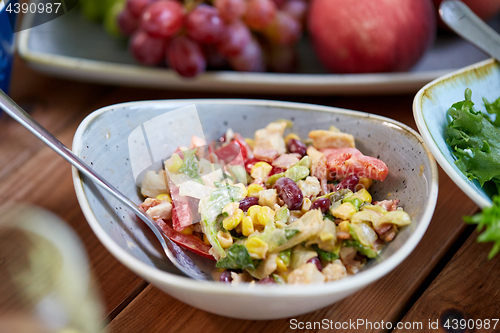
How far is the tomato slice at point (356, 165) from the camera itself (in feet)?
3.47

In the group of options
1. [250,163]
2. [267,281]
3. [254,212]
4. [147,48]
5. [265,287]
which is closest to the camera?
[265,287]

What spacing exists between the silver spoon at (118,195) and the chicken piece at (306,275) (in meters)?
0.26

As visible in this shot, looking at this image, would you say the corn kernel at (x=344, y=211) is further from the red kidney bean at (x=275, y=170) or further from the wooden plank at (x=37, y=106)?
the wooden plank at (x=37, y=106)

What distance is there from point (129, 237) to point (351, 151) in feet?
2.09

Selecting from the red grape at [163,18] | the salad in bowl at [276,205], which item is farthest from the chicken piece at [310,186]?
the red grape at [163,18]

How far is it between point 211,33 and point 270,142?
59cm

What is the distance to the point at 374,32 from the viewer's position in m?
1.54

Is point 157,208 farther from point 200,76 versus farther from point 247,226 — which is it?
point 200,76

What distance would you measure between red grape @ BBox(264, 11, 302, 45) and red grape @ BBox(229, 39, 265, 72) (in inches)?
3.1

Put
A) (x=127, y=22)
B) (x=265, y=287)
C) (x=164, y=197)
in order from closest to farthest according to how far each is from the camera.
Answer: (x=265, y=287) → (x=164, y=197) → (x=127, y=22)

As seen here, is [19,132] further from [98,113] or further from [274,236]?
[274,236]

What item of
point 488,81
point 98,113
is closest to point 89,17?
point 98,113

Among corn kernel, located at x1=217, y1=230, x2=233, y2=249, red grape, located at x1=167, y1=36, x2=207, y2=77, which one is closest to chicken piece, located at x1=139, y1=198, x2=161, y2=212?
corn kernel, located at x1=217, y1=230, x2=233, y2=249

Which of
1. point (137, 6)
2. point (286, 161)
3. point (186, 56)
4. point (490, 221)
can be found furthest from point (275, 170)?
point (137, 6)
